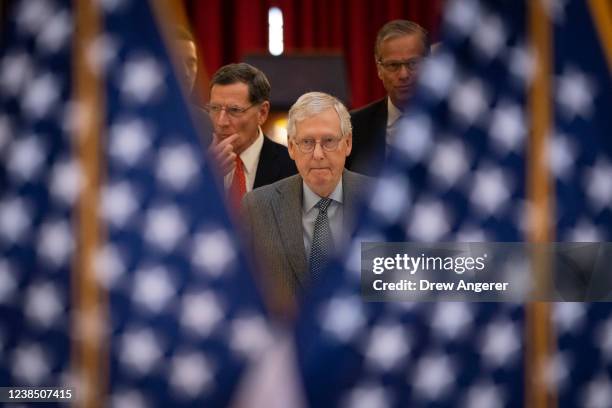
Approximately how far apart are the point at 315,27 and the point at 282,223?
1.98ft

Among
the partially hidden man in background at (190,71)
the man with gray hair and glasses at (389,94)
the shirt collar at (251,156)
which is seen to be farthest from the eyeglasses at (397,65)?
the partially hidden man in background at (190,71)

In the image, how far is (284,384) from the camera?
2867 millimetres

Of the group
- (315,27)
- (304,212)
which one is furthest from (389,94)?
(304,212)

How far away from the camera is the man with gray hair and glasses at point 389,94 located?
289 cm

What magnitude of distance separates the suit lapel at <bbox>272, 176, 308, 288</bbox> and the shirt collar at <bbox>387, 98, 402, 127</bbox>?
0.31 metres

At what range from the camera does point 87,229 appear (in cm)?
287

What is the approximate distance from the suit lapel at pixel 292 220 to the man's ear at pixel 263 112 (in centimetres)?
19

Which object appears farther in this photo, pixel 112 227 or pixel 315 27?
pixel 315 27

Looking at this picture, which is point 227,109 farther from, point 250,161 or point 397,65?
point 397,65

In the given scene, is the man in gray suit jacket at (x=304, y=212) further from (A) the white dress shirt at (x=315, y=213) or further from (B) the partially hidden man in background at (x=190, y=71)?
(B) the partially hidden man in background at (x=190, y=71)

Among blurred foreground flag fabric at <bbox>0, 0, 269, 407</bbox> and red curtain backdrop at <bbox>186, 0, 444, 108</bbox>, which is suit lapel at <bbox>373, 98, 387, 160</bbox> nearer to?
red curtain backdrop at <bbox>186, 0, 444, 108</bbox>

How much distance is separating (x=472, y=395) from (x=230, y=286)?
781 mm

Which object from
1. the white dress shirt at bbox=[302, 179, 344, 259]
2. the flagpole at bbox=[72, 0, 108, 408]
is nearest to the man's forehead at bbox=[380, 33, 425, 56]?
the white dress shirt at bbox=[302, 179, 344, 259]

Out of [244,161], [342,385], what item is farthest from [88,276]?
[342,385]
